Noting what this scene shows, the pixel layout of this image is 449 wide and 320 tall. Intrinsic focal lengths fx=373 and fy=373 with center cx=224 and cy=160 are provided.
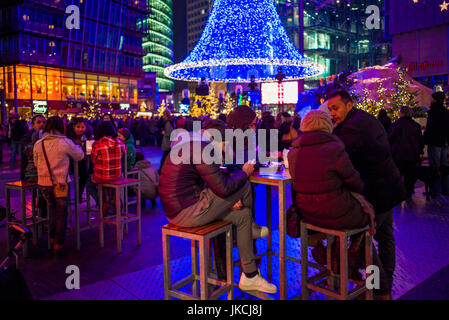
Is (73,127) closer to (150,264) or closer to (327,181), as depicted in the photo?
(150,264)

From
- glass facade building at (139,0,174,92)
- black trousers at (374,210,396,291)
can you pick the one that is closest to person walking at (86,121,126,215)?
black trousers at (374,210,396,291)

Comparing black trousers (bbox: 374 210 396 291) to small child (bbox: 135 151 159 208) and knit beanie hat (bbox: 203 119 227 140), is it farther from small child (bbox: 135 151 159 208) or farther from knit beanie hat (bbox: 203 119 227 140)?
small child (bbox: 135 151 159 208)

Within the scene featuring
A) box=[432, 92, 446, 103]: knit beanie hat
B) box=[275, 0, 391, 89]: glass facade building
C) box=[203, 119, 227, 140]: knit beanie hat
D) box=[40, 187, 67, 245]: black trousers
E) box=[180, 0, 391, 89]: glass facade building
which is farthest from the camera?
box=[275, 0, 391, 89]: glass facade building

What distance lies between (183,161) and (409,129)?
5.15m

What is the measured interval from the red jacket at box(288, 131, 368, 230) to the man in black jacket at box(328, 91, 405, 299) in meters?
0.35

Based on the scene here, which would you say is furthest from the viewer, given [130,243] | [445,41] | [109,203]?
[445,41]

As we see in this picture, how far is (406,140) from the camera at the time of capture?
659 centimetres

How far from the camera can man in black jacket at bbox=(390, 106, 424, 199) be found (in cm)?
653

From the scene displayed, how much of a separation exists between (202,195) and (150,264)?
1.81m

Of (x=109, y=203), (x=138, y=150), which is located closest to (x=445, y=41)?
(x=138, y=150)

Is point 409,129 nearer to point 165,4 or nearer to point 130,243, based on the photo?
point 130,243

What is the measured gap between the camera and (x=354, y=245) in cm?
320

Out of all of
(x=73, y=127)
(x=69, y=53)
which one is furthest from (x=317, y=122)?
(x=69, y=53)

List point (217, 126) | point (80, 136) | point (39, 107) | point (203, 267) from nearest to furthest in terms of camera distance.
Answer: point (203, 267) < point (217, 126) < point (80, 136) < point (39, 107)
